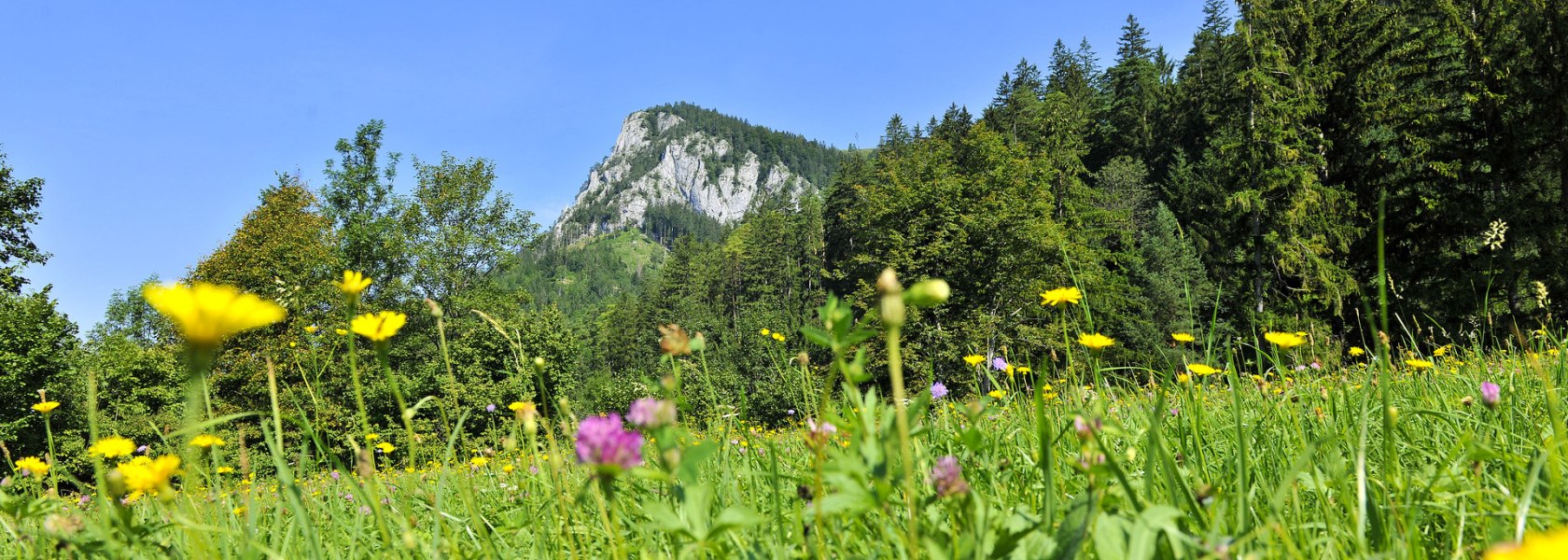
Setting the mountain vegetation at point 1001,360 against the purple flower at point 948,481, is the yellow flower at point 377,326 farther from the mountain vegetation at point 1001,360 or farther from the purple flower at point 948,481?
the purple flower at point 948,481

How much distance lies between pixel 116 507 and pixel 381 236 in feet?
64.0

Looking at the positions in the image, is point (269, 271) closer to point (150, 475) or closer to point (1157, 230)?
point (150, 475)

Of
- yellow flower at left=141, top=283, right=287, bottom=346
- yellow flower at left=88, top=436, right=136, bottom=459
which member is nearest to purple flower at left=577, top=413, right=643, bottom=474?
yellow flower at left=141, top=283, right=287, bottom=346

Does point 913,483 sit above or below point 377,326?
below

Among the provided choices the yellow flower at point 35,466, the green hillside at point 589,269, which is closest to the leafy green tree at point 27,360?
the yellow flower at point 35,466

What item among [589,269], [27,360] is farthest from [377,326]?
[589,269]

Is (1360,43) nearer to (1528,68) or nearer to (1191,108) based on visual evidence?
(1528,68)

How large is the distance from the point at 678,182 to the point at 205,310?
18861cm

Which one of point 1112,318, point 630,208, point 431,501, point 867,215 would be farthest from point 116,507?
point 630,208

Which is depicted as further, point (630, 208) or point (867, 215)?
point (630, 208)

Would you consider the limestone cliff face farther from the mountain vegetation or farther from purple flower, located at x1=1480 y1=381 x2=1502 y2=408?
purple flower, located at x1=1480 y1=381 x2=1502 y2=408

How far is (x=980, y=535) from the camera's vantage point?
2.37 ft

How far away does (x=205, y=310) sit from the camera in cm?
58

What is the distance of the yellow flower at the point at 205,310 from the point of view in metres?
0.57
